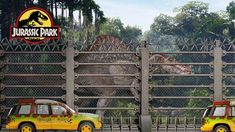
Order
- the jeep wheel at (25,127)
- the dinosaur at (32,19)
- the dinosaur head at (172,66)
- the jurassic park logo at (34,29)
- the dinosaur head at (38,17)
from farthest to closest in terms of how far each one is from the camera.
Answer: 1. the dinosaur head at (172,66)
2. the dinosaur head at (38,17)
3. the dinosaur at (32,19)
4. the jurassic park logo at (34,29)
5. the jeep wheel at (25,127)

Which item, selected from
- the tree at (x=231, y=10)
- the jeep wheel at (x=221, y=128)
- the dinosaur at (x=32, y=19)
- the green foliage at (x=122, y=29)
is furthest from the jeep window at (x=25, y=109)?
the green foliage at (x=122, y=29)

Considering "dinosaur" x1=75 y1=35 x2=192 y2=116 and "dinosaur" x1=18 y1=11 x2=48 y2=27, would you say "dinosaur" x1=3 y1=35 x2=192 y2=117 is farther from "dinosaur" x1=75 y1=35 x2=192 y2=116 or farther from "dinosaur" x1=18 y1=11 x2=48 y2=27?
"dinosaur" x1=18 y1=11 x2=48 y2=27

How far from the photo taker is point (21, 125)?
2306cm

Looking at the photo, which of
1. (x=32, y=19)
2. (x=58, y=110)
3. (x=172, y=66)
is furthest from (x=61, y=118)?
(x=172, y=66)

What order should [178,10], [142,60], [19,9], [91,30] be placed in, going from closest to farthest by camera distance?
[142,60] < [19,9] < [91,30] < [178,10]

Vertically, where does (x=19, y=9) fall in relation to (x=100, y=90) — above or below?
above

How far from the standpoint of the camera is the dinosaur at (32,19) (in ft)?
96.2

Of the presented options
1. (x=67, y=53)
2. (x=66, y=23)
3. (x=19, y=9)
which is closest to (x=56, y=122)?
(x=67, y=53)

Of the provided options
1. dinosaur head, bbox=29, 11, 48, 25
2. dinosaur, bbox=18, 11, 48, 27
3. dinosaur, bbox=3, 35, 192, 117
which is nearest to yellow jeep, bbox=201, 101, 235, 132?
dinosaur, bbox=18, 11, 48, 27

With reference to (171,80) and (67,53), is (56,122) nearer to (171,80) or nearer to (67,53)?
(67,53)

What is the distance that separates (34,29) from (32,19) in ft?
2.93

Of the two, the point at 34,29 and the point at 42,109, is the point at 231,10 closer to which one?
the point at 34,29

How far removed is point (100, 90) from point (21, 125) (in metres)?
20.3

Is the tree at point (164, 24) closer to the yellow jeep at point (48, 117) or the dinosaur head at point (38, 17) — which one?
the dinosaur head at point (38, 17)
